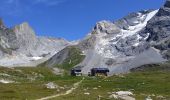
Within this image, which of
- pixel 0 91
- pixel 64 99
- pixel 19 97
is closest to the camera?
pixel 64 99

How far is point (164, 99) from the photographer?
114125 mm

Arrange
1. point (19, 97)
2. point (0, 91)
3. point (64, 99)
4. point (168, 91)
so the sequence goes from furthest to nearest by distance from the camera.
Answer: point (168, 91)
point (0, 91)
point (19, 97)
point (64, 99)

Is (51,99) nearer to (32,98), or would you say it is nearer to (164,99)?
(32,98)

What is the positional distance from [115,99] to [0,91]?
36840 mm

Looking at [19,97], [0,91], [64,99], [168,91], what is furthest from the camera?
[168,91]

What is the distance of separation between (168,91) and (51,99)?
58564 mm

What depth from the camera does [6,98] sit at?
110 metres

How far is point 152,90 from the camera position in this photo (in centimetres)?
15575

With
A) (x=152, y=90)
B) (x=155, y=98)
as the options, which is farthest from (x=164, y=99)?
(x=152, y=90)

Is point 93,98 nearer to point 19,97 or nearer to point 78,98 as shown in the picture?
point 78,98

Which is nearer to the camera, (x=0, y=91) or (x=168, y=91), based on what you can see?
(x=0, y=91)

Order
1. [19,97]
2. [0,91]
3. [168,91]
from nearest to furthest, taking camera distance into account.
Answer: [19,97] → [0,91] → [168,91]

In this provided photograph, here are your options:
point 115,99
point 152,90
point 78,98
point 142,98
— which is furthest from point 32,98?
point 152,90

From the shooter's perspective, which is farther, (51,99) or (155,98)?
(155,98)
